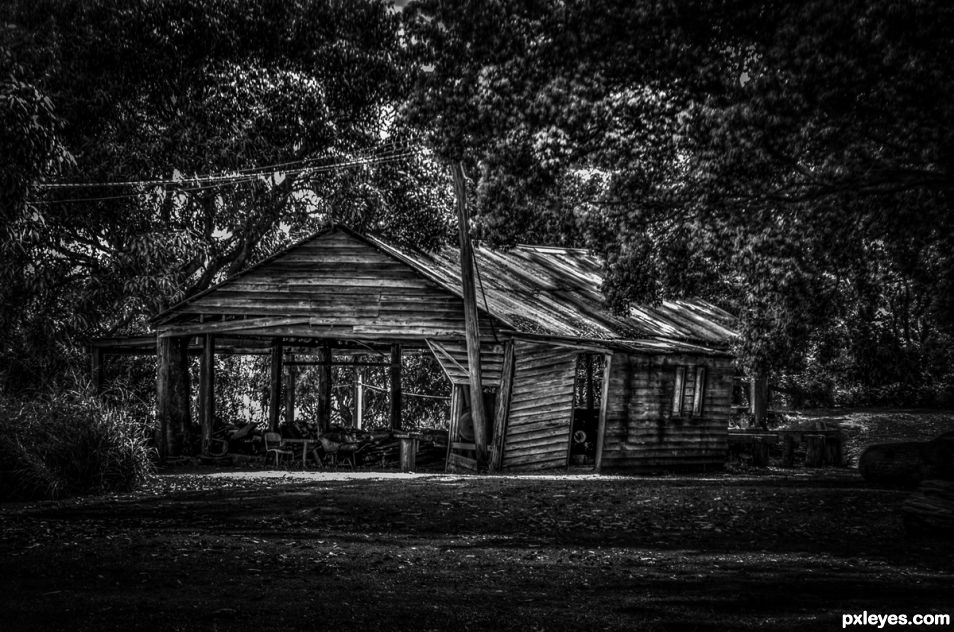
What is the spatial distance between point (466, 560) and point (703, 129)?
7.91 metres

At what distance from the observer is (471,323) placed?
2186 cm

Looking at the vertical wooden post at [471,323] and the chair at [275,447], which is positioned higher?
the vertical wooden post at [471,323]

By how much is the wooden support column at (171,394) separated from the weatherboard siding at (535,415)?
8.98 m

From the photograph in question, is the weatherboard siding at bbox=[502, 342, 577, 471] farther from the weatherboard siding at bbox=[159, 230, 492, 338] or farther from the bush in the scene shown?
the bush

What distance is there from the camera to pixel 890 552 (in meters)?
10.6

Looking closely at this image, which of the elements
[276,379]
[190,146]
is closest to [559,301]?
[276,379]

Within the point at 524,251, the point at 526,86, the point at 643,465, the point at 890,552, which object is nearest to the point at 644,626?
the point at 890,552

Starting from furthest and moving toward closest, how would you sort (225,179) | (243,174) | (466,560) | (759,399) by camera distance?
(759,399) < (243,174) < (225,179) < (466,560)

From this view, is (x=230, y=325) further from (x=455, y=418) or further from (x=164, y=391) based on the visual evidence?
(x=455, y=418)

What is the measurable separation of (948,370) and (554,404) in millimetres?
19479

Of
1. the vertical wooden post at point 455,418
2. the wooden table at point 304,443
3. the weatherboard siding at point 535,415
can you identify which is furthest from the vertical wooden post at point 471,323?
the wooden table at point 304,443

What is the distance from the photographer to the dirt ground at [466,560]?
7258 mm

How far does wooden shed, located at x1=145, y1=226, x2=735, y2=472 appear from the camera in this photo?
73.4 ft

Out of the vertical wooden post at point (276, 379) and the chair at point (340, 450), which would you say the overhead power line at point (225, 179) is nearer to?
the vertical wooden post at point (276, 379)
